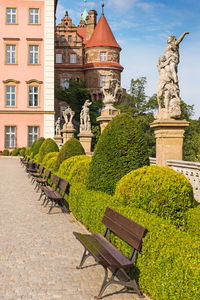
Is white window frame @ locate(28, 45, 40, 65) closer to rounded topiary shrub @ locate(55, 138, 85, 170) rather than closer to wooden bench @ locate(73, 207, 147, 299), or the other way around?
rounded topiary shrub @ locate(55, 138, 85, 170)


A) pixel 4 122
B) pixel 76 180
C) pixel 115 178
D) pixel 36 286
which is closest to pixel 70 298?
pixel 36 286

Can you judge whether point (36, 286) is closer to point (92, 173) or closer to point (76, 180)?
point (92, 173)

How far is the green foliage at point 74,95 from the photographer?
45.2m

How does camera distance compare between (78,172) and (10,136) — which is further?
(10,136)

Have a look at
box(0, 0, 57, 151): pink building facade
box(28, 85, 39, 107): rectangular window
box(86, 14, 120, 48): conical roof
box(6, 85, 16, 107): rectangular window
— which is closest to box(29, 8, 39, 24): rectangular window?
box(0, 0, 57, 151): pink building facade

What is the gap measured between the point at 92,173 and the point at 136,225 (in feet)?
9.93

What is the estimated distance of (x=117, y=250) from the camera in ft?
13.9

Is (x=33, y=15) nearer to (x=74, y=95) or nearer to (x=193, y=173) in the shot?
(x=74, y=95)

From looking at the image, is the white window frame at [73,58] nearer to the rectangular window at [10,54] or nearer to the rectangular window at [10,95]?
the rectangular window at [10,54]

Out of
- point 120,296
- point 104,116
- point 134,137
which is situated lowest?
point 120,296

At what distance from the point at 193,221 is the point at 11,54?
34.1m

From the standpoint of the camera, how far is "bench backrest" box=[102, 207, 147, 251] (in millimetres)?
3889

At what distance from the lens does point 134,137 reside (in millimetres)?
6492

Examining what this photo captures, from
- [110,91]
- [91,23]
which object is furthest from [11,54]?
[110,91]
